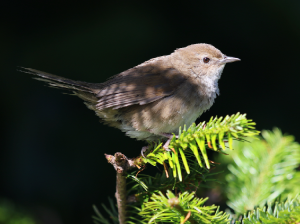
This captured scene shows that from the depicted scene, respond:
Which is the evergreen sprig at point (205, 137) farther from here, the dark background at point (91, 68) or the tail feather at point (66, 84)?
the dark background at point (91, 68)

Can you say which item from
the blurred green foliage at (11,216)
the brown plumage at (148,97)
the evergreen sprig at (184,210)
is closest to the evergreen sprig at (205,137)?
the evergreen sprig at (184,210)

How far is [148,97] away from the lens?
8.77 ft

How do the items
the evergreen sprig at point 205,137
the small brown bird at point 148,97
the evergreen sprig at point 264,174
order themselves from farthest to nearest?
1. the small brown bird at point 148,97
2. the evergreen sprig at point 264,174
3. the evergreen sprig at point 205,137

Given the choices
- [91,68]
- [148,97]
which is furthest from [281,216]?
[91,68]

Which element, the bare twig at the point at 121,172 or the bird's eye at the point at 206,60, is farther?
the bird's eye at the point at 206,60

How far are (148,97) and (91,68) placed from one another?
1.20 metres

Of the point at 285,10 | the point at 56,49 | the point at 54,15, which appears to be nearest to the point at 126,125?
the point at 56,49

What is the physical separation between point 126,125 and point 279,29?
2312mm

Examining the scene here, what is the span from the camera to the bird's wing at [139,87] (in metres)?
2.64

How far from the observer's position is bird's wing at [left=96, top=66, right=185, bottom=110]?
2.64 meters

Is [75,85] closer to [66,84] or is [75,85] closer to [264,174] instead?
[66,84]

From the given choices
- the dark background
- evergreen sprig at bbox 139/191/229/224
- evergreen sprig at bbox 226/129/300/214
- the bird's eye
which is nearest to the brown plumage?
the bird's eye

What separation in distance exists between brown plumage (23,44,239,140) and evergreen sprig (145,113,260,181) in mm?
675

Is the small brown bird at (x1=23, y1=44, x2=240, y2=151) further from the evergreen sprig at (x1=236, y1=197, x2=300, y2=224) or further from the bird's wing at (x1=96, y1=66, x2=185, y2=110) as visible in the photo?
the evergreen sprig at (x1=236, y1=197, x2=300, y2=224)
